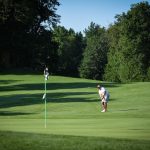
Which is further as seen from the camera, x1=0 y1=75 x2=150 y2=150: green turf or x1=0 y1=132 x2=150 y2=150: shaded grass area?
x1=0 y1=75 x2=150 y2=150: green turf

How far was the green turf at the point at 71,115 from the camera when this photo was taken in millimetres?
15625

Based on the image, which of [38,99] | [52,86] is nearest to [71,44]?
[52,86]

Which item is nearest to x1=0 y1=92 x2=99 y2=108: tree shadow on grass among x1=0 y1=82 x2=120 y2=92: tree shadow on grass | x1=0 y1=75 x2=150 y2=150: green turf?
x1=0 y1=75 x2=150 y2=150: green turf

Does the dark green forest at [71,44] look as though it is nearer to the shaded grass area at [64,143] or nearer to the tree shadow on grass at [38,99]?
the tree shadow on grass at [38,99]

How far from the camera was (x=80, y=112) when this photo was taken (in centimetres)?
3419

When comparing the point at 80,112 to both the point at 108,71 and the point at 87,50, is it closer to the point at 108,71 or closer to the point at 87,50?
the point at 108,71

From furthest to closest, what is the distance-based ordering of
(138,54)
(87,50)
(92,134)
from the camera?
(87,50) < (138,54) < (92,134)

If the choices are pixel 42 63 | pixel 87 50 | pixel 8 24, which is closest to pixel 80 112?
pixel 8 24

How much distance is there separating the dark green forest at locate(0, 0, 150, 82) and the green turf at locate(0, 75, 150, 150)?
7.74m

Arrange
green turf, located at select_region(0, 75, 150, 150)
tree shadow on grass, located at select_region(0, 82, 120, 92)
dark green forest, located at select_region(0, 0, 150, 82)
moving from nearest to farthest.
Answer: green turf, located at select_region(0, 75, 150, 150), tree shadow on grass, located at select_region(0, 82, 120, 92), dark green forest, located at select_region(0, 0, 150, 82)

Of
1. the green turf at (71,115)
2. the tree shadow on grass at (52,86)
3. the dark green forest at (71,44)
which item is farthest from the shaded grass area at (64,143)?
the dark green forest at (71,44)

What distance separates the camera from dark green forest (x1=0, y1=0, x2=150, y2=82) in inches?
2739

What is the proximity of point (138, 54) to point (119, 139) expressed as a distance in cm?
7489

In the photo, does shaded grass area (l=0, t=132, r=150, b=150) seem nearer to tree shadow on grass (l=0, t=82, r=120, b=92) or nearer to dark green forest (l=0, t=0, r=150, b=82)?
tree shadow on grass (l=0, t=82, r=120, b=92)
